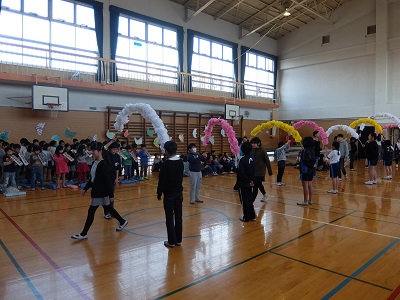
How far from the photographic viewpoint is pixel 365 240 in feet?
15.8

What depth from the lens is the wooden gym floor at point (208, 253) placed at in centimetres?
329

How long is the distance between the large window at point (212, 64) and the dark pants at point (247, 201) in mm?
12059

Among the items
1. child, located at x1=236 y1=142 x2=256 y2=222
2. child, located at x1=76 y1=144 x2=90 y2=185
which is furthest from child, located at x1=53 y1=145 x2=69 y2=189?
child, located at x1=236 y1=142 x2=256 y2=222

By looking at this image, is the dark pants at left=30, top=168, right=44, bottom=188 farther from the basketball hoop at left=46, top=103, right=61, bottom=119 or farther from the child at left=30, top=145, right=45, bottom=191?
the basketball hoop at left=46, top=103, right=61, bottom=119

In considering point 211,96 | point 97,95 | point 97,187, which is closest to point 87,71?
point 97,95

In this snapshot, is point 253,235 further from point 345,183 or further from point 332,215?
point 345,183

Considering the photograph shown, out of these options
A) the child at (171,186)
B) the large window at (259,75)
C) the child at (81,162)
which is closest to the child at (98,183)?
the child at (171,186)

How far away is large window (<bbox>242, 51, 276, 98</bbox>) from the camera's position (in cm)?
2067

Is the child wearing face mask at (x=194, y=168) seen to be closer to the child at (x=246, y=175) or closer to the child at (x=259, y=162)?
the child at (x=259, y=162)

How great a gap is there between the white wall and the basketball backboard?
52.6 feet

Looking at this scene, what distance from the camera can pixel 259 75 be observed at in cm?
2181

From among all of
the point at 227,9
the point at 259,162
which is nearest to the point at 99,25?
the point at 227,9

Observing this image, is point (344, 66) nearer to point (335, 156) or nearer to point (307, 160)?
point (335, 156)

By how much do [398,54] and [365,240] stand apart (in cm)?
1749
